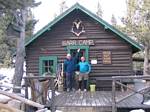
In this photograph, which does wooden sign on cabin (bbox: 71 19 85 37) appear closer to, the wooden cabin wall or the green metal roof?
the wooden cabin wall

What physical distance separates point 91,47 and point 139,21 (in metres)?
16.0

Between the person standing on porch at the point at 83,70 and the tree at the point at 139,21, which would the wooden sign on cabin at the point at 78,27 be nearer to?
the person standing on porch at the point at 83,70

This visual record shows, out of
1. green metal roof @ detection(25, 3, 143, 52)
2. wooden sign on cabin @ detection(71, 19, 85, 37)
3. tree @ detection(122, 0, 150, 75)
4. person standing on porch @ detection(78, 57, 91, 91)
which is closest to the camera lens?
person standing on porch @ detection(78, 57, 91, 91)

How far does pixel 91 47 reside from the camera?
1845 centimetres

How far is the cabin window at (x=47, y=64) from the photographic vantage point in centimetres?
1870

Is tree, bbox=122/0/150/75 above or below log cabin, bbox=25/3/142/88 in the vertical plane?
above

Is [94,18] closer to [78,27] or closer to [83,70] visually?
[78,27]

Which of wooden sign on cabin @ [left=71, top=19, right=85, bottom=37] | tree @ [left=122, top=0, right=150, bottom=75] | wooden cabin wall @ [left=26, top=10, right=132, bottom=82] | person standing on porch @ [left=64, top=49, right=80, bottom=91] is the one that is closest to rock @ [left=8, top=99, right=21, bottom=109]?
person standing on porch @ [left=64, top=49, right=80, bottom=91]

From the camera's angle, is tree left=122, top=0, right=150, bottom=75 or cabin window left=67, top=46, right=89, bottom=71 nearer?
cabin window left=67, top=46, right=89, bottom=71

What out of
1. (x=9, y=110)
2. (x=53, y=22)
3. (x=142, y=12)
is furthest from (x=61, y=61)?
(x=142, y=12)

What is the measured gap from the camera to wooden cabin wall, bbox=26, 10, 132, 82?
60.4ft

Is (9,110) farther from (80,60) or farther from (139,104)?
(80,60)

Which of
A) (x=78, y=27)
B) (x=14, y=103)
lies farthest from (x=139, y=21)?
(x=14, y=103)

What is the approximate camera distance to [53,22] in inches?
717
